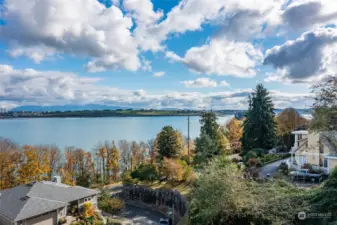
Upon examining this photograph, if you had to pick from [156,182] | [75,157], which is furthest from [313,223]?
[75,157]

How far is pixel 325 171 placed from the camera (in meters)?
18.8

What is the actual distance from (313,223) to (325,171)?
1160 cm

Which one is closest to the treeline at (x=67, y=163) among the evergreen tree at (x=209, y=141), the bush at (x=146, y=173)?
the bush at (x=146, y=173)

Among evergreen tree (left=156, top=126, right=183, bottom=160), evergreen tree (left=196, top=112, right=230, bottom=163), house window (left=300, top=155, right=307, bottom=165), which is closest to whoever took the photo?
house window (left=300, top=155, right=307, bottom=165)

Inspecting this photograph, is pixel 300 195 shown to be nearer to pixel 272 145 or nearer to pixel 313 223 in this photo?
pixel 313 223

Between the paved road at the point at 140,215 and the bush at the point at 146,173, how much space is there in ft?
12.0

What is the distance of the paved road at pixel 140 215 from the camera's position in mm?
22203

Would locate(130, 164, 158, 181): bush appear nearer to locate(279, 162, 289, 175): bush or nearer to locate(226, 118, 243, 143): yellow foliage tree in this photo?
locate(279, 162, 289, 175): bush

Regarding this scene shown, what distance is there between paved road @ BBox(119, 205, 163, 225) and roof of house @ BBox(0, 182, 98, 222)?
5009mm

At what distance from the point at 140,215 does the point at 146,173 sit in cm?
533

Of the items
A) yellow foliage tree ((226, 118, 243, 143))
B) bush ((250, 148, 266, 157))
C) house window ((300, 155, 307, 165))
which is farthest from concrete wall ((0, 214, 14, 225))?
yellow foliage tree ((226, 118, 243, 143))

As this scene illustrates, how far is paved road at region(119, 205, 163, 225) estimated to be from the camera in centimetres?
2220

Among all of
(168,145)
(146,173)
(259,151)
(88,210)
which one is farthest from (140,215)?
(259,151)

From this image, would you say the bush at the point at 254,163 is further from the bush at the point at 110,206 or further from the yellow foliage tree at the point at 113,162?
the yellow foliage tree at the point at 113,162
